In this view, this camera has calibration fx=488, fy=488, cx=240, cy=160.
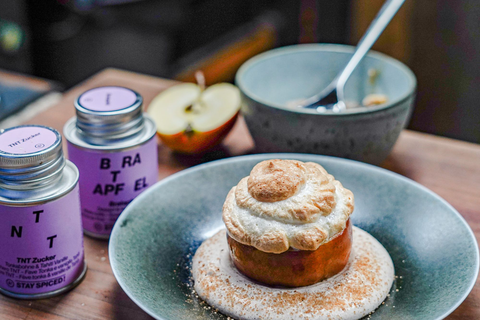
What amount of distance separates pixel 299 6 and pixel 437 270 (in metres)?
2.37

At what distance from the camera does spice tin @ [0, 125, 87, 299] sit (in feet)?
2.10

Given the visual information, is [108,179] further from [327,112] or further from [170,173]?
[327,112]

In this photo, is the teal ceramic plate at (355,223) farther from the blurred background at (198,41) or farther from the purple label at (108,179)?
the blurred background at (198,41)

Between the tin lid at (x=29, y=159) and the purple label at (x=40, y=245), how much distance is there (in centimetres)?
3

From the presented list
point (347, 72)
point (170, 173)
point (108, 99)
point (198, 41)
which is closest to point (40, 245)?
point (108, 99)

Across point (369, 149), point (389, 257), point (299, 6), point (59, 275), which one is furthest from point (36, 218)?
point (299, 6)

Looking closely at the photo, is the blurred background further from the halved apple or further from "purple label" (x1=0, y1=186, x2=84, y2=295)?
"purple label" (x1=0, y1=186, x2=84, y2=295)

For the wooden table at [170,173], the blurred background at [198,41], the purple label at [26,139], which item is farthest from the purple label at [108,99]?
the blurred background at [198,41]

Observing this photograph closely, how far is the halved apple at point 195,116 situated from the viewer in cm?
112

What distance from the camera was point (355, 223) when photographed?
2.85 ft

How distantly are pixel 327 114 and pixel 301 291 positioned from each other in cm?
38

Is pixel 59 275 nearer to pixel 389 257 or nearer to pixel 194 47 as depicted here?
pixel 389 257

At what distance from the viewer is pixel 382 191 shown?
884mm

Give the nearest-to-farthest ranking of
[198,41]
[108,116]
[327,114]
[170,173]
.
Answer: [108,116] < [327,114] < [170,173] < [198,41]
